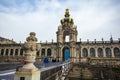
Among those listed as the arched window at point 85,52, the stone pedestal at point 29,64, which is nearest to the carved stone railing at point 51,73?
the stone pedestal at point 29,64

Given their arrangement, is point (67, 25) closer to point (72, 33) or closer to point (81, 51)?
point (72, 33)

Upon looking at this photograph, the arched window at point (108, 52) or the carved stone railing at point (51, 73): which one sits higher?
the arched window at point (108, 52)

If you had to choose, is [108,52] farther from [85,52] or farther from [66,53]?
[66,53]

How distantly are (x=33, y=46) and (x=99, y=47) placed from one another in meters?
41.7

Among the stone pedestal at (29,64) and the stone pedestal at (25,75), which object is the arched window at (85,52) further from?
the stone pedestal at (25,75)

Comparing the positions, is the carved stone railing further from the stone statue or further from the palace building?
the palace building

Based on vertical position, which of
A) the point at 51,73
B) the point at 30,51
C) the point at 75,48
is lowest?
the point at 51,73

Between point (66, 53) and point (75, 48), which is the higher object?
point (75, 48)

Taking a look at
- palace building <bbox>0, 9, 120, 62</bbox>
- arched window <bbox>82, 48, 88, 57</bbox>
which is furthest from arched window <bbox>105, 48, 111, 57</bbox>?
arched window <bbox>82, 48, 88, 57</bbox>

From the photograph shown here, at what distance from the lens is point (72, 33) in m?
46.3

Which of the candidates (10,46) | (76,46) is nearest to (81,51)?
(76,46)

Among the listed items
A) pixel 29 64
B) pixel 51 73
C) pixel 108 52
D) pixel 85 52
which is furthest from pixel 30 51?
pixel 108 52

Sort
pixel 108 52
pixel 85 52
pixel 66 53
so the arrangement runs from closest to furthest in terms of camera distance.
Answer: pixel 108 52, pixel 85 52, pixel 66 53

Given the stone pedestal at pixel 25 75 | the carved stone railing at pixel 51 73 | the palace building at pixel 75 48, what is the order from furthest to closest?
the palace building at pixel 75 48 < the carved stone railing at pixel 51 73 < the stone pedestal at pixel 25 75
